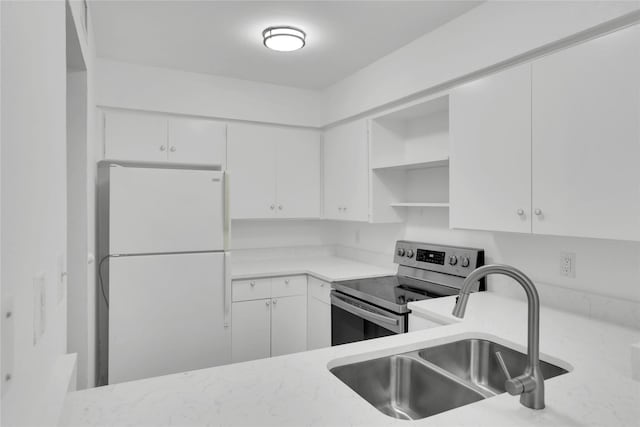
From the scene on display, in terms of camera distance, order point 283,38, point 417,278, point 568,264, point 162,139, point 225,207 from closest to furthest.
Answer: point 568,264 < point 283,38 < point 225,207 < point 417,278 < point 162,139

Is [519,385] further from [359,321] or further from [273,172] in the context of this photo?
[273,172]

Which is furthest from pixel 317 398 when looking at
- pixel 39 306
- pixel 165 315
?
pixel 165 315

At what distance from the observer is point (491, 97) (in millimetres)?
1954

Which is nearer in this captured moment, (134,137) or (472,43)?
(472,43)

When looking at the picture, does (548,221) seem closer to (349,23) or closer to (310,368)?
(310,368)

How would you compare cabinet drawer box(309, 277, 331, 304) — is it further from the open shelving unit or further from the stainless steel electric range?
the open shelving unit

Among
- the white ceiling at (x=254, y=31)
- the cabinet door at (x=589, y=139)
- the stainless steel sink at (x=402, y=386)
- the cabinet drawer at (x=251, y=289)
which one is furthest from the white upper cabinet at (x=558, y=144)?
the cabinet drawer at (x=251, y=289)

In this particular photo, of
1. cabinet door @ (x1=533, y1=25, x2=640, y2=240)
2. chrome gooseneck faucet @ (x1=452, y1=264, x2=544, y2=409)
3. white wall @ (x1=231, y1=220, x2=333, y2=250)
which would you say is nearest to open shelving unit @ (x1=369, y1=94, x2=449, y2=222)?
cabinet door @ (x1=533, y1=25, x2=640, y2=240)

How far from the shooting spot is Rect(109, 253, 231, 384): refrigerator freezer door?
91.7 inches

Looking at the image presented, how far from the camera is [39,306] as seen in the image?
0.78 metres

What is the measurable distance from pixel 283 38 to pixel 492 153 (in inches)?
54.0

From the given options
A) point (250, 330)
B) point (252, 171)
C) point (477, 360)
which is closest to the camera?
point (477, 360)

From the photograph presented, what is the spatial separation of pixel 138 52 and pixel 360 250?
91.5 inches

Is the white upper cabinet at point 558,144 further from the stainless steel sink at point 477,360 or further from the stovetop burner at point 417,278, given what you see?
the stainless steel sink at point 477,360
